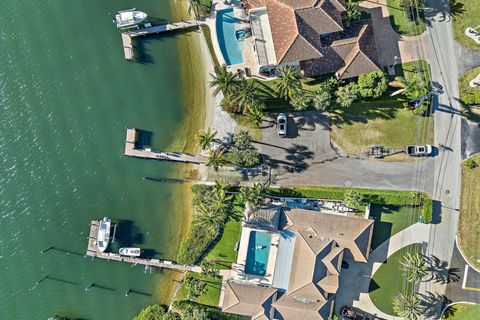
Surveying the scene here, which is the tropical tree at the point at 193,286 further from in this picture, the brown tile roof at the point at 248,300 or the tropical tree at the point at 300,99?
the tropical tree at the point at 300,99

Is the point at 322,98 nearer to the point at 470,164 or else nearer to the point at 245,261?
the point at 470,164

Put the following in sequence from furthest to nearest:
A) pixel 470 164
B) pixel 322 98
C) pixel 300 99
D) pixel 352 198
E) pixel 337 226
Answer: pixel 470 164
pixel 337 226
pixel 352 198
pixel 300 99
pixel 322 98

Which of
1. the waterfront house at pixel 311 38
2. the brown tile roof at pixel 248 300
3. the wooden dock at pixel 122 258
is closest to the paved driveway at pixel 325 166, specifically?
the waterfront house at pixel 311 38

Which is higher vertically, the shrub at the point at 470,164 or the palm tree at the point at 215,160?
the shrub at the point at 470,164

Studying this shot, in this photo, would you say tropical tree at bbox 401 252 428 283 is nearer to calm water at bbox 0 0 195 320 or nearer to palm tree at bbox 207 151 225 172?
palm tree at bbox 207 151 225 172

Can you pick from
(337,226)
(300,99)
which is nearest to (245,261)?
(337,226)

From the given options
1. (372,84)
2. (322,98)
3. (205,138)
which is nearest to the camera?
(322,98)
